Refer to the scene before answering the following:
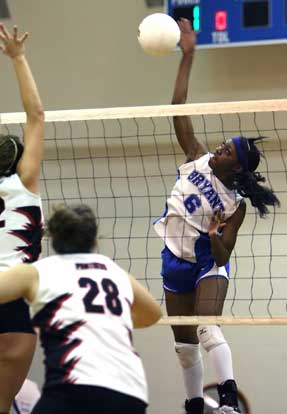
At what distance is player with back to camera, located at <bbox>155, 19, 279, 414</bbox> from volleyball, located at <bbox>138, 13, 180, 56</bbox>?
1.71 ft

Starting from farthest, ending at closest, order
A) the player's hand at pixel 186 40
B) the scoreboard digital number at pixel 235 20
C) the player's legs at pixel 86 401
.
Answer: the scoreboard digital number at pixel 235 20, the player's hand at pixel 186 40, the player's legs at pixel 86 401

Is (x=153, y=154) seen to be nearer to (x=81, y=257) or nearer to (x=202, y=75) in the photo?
(x=202, y=75)

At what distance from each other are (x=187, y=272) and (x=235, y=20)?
202 cm

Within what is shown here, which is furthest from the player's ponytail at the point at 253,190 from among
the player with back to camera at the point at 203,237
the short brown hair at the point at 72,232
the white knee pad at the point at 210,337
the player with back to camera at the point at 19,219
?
the short brown hair at the point at 72,232

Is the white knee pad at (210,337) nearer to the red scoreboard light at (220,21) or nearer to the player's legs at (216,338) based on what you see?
the player's legs at (216,338)

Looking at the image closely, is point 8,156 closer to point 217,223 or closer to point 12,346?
point 12,346

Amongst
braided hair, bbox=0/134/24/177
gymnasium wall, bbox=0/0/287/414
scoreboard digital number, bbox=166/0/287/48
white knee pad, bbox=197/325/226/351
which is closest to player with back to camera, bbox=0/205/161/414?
braided hair, bbox=0/134/24/177

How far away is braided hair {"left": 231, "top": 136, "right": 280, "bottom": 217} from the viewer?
416cm

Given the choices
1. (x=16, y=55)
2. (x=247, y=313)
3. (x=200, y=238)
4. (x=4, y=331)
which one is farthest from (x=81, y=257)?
(x=247, y=313)

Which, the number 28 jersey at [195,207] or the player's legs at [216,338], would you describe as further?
the number 28 jersey at [195,207]

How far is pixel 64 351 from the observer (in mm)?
2346

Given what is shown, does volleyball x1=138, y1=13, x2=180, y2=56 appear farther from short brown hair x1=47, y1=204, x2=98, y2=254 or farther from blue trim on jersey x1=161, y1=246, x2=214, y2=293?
short brown hair x1=47, y1=204, x2=98, y2=254

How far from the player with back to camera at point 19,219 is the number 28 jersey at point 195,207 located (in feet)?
4.23

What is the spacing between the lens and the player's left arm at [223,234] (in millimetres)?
3980
